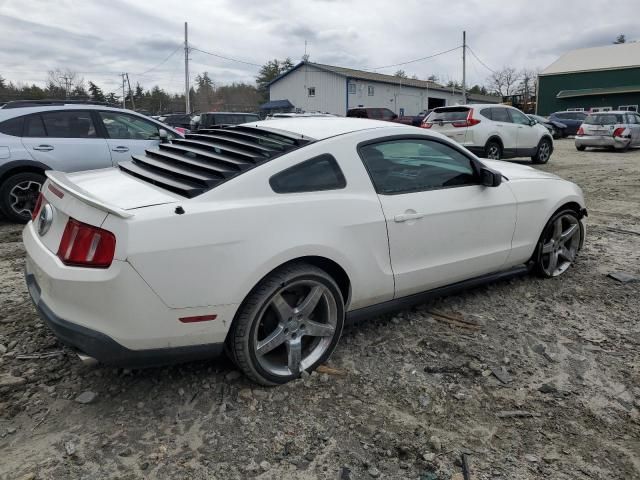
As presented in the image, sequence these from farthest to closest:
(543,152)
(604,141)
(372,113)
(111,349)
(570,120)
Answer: (570,120), (372,113), (604,141), (543,152), (111,349)

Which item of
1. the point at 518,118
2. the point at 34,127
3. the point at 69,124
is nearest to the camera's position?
the point at 34,127

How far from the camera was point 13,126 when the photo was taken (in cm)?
654

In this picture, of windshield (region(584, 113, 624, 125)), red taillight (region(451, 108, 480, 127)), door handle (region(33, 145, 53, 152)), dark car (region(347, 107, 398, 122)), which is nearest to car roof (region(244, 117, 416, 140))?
door handle (region(33, 145, 53, 152))

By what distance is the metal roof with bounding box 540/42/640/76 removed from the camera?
42031mm

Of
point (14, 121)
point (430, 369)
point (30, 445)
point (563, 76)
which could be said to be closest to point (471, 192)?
point (430, 369)

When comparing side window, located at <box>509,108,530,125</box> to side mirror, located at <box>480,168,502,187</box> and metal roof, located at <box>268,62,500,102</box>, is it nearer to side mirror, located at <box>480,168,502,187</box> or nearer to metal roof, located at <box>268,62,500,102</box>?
side mirror, located at <box>480,168,502,187</box>

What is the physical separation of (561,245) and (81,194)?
4.12m

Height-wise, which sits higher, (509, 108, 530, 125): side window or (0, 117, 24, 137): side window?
(509, 108, 530, 125): side window

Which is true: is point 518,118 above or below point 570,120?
below

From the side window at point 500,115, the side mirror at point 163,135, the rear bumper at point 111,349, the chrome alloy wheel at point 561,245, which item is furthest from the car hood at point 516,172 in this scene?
the side window at point 500,115

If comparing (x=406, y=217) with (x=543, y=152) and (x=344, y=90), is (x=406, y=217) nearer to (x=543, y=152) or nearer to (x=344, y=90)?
(x=543, y=152)

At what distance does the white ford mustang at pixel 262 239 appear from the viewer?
95.4 inches

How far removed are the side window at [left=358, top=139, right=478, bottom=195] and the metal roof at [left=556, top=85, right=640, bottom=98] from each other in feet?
146

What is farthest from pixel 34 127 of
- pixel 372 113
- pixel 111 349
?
pixel 372 113
